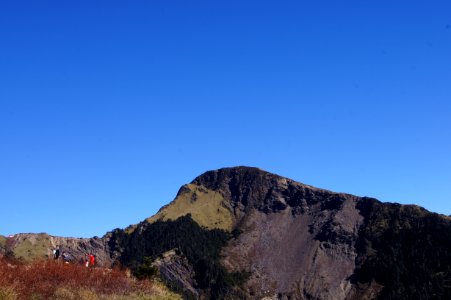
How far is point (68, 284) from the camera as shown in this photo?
63.1ft

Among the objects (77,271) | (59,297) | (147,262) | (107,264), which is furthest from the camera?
(147,262)

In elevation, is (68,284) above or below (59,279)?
below

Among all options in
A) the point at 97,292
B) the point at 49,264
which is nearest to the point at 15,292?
the point at 97,292

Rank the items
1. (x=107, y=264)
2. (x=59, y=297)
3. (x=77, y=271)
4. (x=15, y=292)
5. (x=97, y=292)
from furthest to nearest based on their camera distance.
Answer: (x=107, y=264) < (x=77, y=271) < (x=97, y=292) < (x=59, y=297) < (x=15, y=292)

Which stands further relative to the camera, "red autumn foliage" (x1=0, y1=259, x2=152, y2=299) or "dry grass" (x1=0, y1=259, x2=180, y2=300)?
"red autumn foliage" (x1=0, y1=259, x2=152, y2=299)

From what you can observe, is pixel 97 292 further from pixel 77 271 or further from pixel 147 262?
pixel 147 262

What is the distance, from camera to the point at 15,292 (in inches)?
650

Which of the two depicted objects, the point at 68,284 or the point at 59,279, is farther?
the point at 59,279

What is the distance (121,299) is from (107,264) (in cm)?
507

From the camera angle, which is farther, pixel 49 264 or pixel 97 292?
pixel 49 264

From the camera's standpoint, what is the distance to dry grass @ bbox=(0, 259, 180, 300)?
1759cm

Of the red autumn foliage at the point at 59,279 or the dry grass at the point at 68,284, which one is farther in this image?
the red autumn foliage at the point at 59,279

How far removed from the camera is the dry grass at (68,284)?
17.6m

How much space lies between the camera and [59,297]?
1788 centimetres
